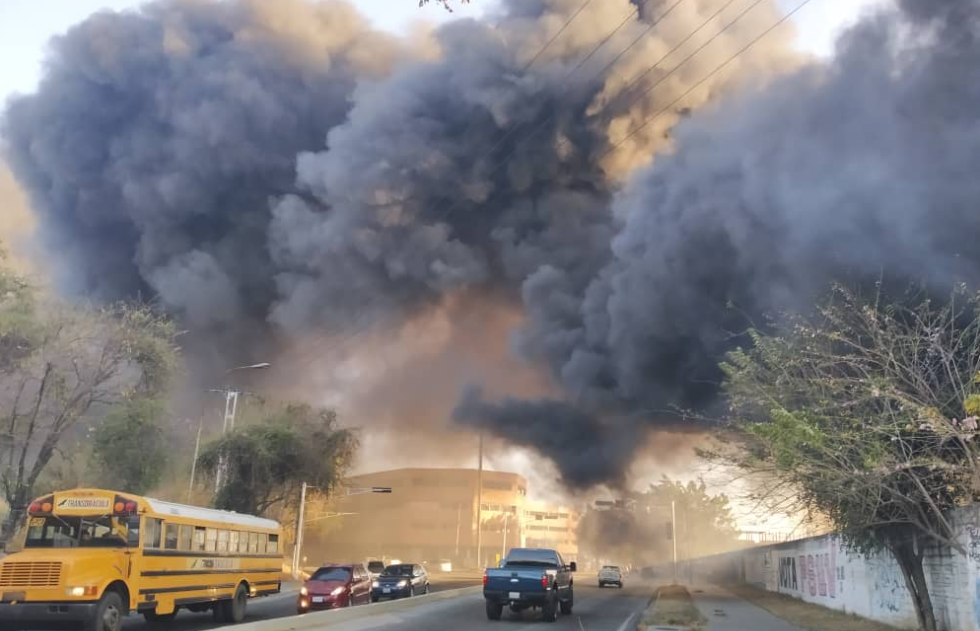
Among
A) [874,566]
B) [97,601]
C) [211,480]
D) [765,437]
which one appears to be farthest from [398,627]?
[211,480]

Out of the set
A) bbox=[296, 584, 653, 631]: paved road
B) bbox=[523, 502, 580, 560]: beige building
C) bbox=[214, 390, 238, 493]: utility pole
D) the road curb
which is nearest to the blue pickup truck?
bbox=[296, 584, 653, 631]: paved road

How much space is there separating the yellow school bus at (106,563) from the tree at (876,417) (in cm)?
1233

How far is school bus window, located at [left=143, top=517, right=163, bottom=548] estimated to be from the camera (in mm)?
14461

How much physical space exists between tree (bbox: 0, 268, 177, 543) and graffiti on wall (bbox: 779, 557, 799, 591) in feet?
97.0

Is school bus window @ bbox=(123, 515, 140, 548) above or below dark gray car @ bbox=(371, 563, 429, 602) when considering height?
above

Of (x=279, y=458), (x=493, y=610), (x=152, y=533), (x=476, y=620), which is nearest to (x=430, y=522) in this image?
(x=279, y=458)

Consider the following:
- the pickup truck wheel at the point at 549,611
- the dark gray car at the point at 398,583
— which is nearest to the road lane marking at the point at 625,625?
the pickup truck wheel at the point at 549,611

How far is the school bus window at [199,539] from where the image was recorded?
53.8 feet

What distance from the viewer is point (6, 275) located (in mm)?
29750

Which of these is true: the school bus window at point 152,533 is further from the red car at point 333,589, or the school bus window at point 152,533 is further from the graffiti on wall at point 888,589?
the graffiti on wall at point 888,589

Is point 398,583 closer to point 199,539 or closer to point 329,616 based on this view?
point 329,616

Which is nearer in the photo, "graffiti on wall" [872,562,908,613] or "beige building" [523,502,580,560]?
"graffiti on wall" [872,562,908,613]

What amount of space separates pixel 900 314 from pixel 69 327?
1261 inches

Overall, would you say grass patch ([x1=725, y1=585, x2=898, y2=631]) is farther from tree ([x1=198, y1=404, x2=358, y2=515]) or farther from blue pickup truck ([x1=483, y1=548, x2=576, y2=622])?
tree ([x1=198, y1=404, x2=358, y2=515])
